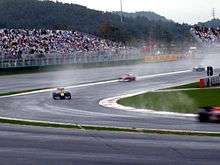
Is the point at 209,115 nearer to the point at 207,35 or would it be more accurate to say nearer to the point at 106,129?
the point at 106,129

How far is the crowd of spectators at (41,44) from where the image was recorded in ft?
238

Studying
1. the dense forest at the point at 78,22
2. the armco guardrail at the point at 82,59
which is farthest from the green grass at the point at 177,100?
Answer: the dense forest at the point at 78,22

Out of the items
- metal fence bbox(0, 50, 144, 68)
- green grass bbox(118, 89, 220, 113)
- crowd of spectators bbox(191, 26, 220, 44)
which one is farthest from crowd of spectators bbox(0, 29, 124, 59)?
crowd of spectators bbox(191, 26, 220, 44)

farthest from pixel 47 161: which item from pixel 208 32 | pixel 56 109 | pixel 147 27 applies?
pixel 208 32

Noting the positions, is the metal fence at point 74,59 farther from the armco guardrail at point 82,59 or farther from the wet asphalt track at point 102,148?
the wet asphalt track at point 102,148

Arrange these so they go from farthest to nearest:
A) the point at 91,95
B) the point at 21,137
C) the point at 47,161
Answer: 1. the point at 91,95
2. the point at 21,137
3. the point at 47,161

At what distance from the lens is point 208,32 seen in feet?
542

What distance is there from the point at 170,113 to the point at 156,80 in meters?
29.1

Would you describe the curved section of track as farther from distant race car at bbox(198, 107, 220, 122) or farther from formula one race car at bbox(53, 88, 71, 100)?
formula one race car at bbox(53, 88, 71, 100)

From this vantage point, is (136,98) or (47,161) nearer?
(47,161)

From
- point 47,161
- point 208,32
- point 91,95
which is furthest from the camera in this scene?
point 208,32

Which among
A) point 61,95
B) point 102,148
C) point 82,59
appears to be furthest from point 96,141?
point 82,59

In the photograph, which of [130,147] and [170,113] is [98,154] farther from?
[170,113]

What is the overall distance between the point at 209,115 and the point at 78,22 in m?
113
